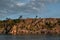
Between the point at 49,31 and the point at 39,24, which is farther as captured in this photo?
the point at 39,24

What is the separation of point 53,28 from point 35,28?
55.1 feet

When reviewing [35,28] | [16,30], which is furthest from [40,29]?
[16,30]

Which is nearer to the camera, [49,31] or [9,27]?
[49,31]

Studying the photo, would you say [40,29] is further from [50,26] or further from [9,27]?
[9,27]

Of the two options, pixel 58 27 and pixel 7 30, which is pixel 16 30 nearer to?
pixel 7 30

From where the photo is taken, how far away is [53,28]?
192m

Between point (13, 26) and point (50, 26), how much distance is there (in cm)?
3502

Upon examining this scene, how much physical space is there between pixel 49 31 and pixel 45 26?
1429cm

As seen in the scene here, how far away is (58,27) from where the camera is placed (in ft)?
627

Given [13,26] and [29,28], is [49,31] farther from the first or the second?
[13,26]

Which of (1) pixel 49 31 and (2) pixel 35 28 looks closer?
(1) pixel 49 31

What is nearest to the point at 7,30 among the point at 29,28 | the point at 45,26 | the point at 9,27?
the point at 9,27

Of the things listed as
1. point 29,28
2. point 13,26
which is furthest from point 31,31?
point 13,26

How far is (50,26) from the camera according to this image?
19725cm
